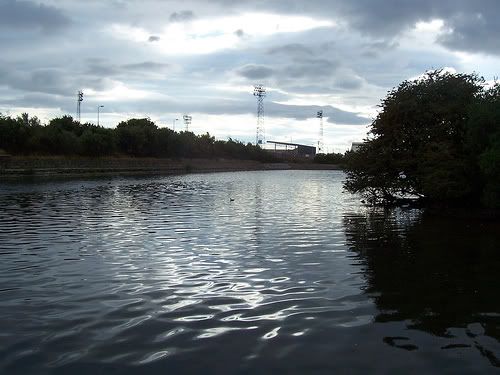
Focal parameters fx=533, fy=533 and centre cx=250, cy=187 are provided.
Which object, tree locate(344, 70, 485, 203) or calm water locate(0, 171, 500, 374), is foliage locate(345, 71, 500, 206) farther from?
calm water locate(0, 171, 500, 374)

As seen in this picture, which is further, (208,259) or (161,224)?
(161,224)

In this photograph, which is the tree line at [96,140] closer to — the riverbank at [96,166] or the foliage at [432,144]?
the riverbank at [96,166]

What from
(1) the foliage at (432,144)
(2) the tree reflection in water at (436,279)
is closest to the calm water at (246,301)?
(2) the tree reflection in water at (436,279)

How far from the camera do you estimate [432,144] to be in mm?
30203

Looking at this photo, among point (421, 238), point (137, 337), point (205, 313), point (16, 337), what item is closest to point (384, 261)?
point (421, 238)

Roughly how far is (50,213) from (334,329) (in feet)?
71.4

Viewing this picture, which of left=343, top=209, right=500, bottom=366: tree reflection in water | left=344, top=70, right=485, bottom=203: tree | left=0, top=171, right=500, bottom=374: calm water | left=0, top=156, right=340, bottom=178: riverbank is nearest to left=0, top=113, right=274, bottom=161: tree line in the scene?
left=0, top=156, right=340, bottom=178: riverbank

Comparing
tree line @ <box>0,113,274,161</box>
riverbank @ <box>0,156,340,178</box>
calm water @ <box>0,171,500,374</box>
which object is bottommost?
calm water @ <box>0,171,500,374</box>

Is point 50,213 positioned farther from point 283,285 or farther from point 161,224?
point 283,285

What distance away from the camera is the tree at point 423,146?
28859 millimetres

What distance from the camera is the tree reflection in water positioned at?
8.98 metres

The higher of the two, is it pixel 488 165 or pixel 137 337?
pixel 488 165

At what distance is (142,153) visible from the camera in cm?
13138

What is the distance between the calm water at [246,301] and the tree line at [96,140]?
254 feet
